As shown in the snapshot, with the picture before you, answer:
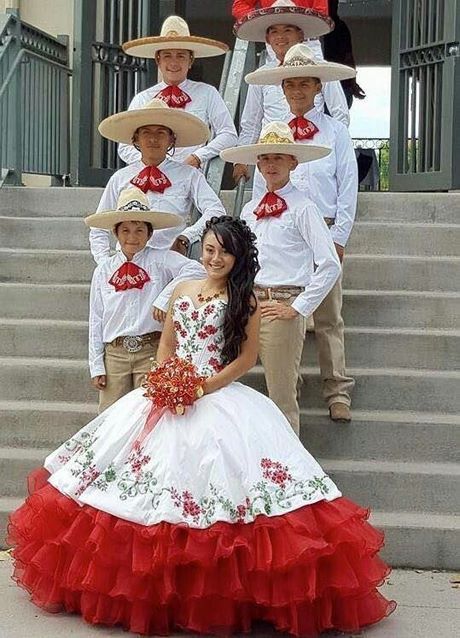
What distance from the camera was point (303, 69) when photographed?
5777 millimetres

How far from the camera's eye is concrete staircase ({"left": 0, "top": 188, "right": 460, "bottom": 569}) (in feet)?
18.1

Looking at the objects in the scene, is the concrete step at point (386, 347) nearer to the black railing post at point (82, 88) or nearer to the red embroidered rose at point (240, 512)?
the red embroidered rose at point (240, 512)

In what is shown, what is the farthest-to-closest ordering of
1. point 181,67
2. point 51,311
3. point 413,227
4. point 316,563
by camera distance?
point 413,227 < point 51,311 < point 181,67 < point 316,563

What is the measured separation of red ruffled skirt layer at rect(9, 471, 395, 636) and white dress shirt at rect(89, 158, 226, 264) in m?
1.80

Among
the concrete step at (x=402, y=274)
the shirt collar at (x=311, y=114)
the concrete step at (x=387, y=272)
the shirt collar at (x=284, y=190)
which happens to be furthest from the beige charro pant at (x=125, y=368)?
the concrete step at (x=402, y=274)

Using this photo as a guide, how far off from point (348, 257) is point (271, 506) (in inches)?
128

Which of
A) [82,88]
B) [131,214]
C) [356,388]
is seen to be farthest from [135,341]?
[82,88]

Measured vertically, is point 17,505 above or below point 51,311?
below

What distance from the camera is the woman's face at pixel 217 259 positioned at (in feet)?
15.4

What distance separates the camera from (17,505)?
557cm

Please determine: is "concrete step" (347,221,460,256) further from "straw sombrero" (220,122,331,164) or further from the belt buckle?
the belt buckle

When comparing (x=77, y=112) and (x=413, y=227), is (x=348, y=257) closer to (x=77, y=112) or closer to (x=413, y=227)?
(x=413, y=227)

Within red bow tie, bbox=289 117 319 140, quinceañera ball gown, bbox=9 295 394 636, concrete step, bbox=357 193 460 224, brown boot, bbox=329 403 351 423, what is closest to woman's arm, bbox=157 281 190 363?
quinceañera ball gown, bbox=9 295 394 636

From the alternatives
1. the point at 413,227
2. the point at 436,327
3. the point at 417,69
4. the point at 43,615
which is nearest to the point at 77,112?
the point at 417,69
